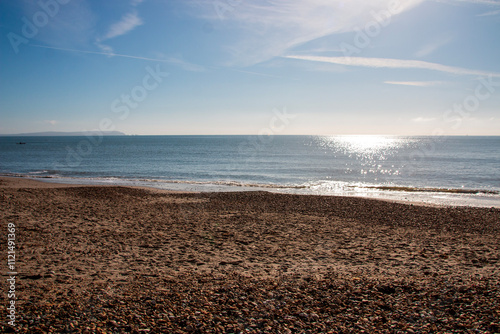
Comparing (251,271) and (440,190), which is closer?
(251,271)

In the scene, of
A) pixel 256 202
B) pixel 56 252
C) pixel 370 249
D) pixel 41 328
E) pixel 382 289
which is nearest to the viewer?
pixel 41 328

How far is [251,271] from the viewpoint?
791 cm

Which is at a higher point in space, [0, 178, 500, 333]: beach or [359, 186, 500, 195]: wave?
[0, 178, 500, 333]: beach

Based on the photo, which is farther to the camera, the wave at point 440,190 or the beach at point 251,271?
the wave at point 440,190

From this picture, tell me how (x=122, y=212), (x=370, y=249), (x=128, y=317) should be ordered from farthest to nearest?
(x=122, y=212) → (x=370, y=249) → (x=128, y=317)

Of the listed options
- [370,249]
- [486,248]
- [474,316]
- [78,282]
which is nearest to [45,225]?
[78,282]

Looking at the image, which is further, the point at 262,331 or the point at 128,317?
the point at 128,317

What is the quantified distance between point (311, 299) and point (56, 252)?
7.30 meters

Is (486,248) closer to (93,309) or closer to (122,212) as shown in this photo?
(93,309)

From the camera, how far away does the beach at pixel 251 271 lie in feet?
17.7

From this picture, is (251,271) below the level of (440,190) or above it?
above

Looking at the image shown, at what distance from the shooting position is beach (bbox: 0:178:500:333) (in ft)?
17.7

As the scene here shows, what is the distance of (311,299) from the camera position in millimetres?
6266

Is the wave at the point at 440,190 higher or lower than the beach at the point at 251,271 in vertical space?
lower
